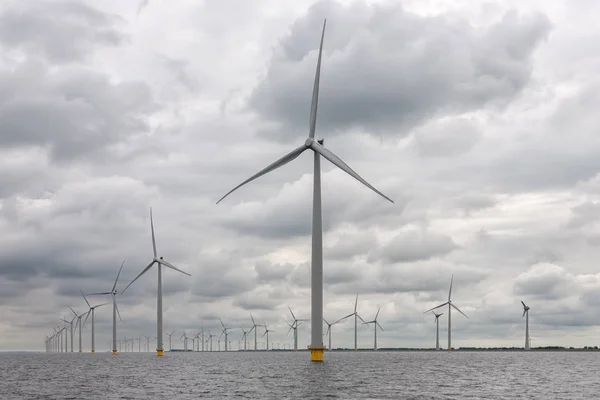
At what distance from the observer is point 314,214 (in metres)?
106

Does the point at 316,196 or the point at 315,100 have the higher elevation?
the point at 315,100

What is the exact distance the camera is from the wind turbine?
10288 cm

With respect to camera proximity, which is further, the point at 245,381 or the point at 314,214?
the point at 314,214

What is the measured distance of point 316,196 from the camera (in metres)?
108

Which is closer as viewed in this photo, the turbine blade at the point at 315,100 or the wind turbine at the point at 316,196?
the wind turbine at the point at 316,196

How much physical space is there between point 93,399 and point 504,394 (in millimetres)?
43453

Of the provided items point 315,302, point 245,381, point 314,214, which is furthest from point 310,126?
point 245,381

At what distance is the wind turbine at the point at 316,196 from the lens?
338ft

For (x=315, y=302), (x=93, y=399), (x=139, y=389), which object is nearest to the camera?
(x=93, y=399)

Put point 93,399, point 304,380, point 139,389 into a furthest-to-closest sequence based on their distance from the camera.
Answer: point 304,380 < point 139,389 < point 93,399

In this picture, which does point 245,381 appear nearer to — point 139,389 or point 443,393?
point 139,389

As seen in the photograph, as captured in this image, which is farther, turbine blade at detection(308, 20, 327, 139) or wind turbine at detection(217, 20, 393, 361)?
turbine blade at detection(308, 20, 327, 139)

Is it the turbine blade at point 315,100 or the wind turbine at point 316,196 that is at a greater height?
the turbine blade at point 315,100

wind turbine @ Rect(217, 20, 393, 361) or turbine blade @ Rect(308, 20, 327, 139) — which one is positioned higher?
turbine blade @ Rect(308, 20, 327, 139)
